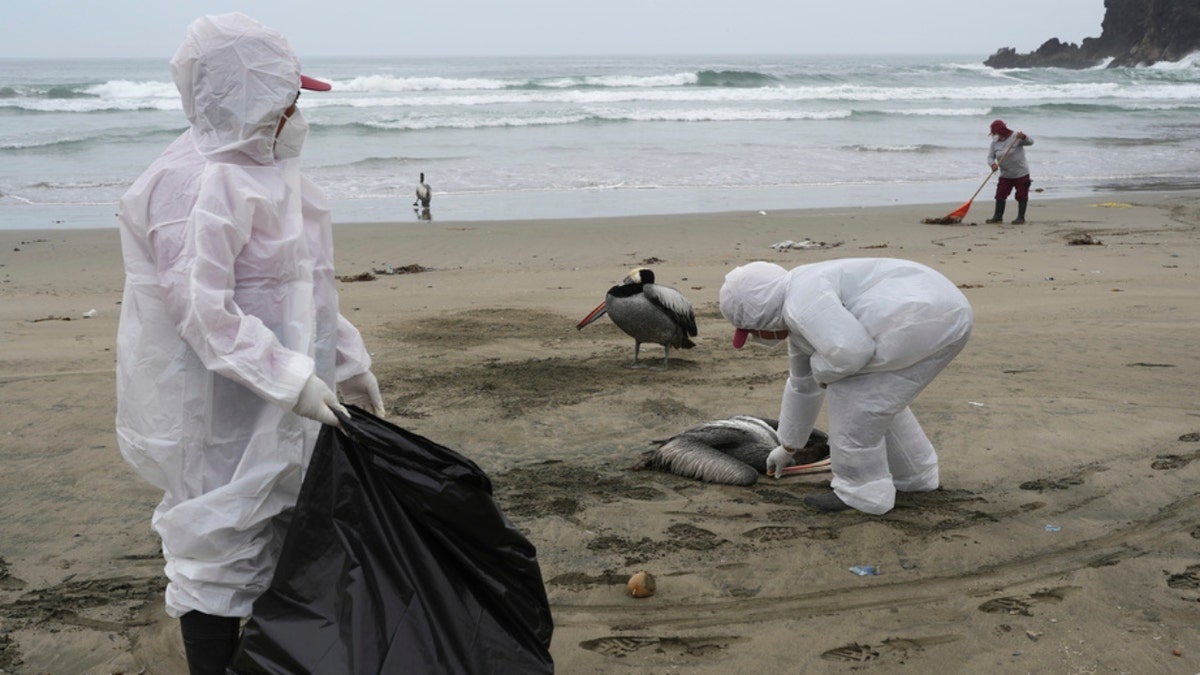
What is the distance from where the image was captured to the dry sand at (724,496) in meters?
3.63

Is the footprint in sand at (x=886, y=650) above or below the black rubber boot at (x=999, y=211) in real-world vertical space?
below

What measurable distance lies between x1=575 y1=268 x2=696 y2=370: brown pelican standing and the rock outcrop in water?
6456 centimetres

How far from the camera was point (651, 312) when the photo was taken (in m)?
6.87

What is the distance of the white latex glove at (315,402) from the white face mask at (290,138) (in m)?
0.65

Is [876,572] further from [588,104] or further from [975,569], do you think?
[588,104]

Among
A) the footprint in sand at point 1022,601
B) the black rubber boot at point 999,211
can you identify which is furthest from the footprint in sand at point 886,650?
the black rubber boot at point 999,211

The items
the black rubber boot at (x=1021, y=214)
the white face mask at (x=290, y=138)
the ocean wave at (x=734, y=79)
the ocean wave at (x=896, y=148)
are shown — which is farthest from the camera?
the ocean wave at (x=734, y=79)

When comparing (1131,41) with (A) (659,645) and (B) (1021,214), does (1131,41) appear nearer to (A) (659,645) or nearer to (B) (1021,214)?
(B) (1021,214)

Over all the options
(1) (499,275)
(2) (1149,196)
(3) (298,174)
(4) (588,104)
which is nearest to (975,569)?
(3) (298,174)

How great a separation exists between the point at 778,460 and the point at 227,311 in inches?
120

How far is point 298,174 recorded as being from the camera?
287 cm

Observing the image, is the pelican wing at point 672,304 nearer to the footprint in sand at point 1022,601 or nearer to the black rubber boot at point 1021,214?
the footprint in sand at point 1022,601

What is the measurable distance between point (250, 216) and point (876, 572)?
104 inches

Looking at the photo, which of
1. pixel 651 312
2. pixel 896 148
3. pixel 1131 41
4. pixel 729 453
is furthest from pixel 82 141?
pixel 1131 41
